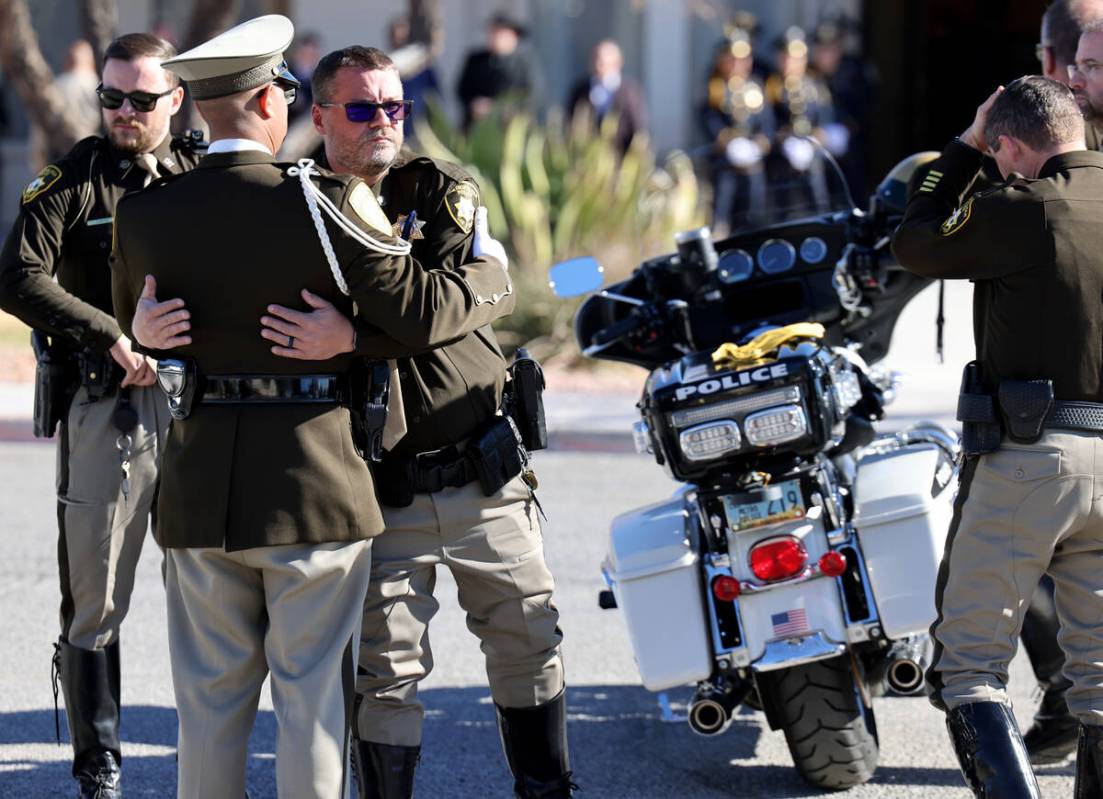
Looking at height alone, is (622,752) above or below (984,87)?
below

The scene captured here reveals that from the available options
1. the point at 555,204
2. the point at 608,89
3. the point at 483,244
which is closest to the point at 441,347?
the point at 483,244

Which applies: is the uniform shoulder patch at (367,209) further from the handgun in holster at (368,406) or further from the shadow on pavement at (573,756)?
the shadow on pavement at (573,756)

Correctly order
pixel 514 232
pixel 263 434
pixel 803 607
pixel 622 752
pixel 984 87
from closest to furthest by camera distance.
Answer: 1. pixel 263 434
2. pixel 803 607
3. pixel 622 752
4. pixel 514 232
5. pixel 984 87

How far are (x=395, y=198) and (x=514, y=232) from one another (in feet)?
25.1

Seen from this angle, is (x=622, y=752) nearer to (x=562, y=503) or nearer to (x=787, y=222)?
(x=787, y=222)

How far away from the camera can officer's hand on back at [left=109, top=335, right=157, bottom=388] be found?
4113 mm

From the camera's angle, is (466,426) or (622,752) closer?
(466,426)

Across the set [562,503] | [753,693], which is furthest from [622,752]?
[562,503]

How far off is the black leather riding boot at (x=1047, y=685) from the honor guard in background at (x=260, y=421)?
1.96m

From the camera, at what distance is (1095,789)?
3.56 metres

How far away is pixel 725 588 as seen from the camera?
3994 millimetres

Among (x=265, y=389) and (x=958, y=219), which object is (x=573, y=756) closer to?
(x=265, y=389)

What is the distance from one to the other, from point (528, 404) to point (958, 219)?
1.04 meters

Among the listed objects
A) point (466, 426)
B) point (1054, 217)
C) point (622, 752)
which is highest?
point (1054, 217)
